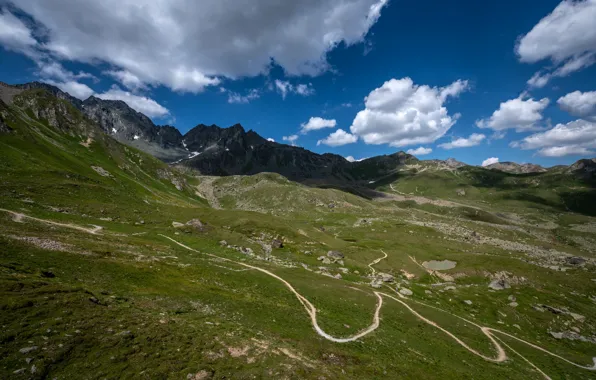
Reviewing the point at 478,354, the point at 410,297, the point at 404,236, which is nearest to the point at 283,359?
the point at 478,354

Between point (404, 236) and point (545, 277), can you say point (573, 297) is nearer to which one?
point (545, 277)

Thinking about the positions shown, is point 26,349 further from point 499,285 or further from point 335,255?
point 499,285

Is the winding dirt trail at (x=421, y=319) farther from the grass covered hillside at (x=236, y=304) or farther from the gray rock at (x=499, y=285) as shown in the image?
the gray rock at (x=499, y=285)

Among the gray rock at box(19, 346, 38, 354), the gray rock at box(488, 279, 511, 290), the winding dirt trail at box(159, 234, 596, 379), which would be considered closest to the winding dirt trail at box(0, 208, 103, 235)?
the winding dirt trail at box(159, 234, 596, 379)

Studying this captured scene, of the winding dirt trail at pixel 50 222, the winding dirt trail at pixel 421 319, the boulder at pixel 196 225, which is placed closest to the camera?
the winding dirt trail at pixel 421 319

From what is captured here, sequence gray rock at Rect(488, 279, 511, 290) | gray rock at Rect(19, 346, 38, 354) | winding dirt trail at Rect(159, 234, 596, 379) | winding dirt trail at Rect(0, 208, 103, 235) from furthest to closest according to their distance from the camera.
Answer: gray rock at Rect(488, 279, 511, 290) < winding dirt trail at Rect(0, 208, 103, 235) < winding dirt trail at Rect(159, 234, 596, 379) < gray rock at Rect(19, 346, 38, 354)

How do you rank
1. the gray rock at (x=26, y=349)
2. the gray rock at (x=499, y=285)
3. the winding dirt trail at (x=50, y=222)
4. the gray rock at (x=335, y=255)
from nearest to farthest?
1. the gray rock at (x=26, y=349)
2. the winding dirt trail at (x=50, y=222)
3. the gray rock at (x=499, y=285)
4. the gray rock at (x=335, y=255)

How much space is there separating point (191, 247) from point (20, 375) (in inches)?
2150

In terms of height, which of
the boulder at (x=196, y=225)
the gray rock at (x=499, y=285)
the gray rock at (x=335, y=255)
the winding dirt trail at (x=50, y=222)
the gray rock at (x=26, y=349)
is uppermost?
the winding dirt trail at (x=50, y=222)

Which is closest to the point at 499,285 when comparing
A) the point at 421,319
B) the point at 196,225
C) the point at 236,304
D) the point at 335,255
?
the point at 335,255

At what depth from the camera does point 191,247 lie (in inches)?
2662

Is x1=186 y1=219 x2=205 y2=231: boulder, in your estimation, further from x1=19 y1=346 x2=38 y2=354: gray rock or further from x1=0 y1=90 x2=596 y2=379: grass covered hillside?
x1=19 y1=346 x2=38 y2=354: gray rock

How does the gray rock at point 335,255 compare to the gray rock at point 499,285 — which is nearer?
the gray rock at point 499,285

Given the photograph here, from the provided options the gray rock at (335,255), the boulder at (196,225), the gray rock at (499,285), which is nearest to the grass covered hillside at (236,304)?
the gray rock at (499,285)
